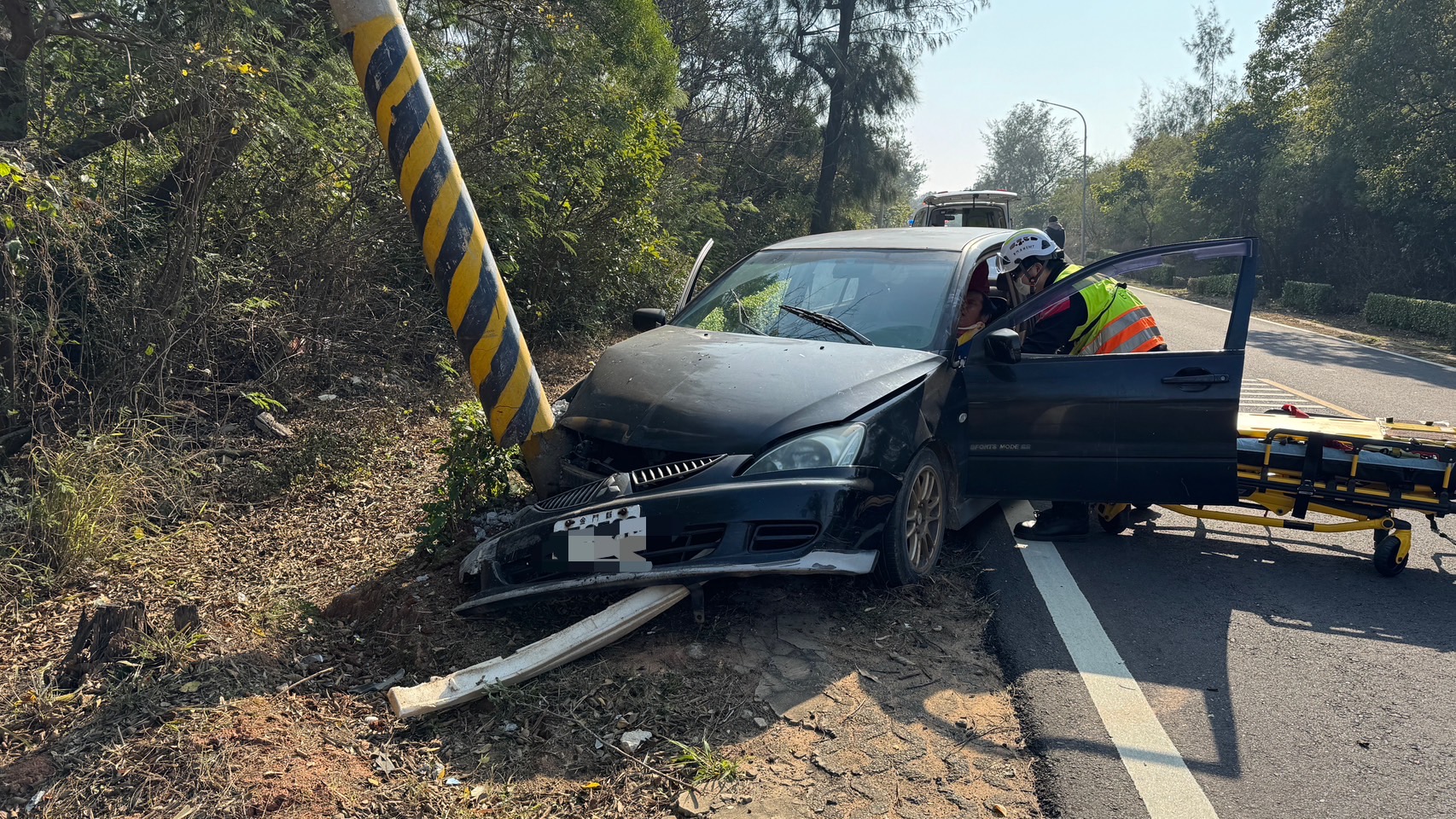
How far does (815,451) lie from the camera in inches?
148

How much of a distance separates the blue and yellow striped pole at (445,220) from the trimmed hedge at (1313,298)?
26345 millimetres

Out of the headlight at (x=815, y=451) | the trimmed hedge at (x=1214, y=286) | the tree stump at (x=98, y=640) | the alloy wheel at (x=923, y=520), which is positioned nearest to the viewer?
the tree stump at (x=98, y=640)

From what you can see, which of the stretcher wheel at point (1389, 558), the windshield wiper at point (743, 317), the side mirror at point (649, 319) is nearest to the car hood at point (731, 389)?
the windshield wiper at point (743, 317)

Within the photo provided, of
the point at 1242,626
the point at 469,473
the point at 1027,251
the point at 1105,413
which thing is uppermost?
the point at 1027,251

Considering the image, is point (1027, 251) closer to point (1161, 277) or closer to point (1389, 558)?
point (1389, 558)

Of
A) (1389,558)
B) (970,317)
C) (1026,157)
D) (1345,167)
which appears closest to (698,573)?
(970,317)

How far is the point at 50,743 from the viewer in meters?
3.09

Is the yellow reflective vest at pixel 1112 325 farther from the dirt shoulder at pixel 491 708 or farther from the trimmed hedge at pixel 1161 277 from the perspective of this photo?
the trimmed hedge at pixel 1161 277

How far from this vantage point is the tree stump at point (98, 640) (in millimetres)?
3457

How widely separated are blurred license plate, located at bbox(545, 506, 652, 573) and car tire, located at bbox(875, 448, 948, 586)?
108 cm

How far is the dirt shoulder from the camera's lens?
2828 millimetres

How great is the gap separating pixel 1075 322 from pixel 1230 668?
2.07 meters

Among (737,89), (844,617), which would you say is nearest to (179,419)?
(844,617)

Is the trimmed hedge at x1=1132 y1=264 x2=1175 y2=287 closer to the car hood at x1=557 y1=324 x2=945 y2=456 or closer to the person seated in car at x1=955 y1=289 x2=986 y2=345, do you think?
the person seated in car at x1=955 y1=289 x2=986 y2=345
